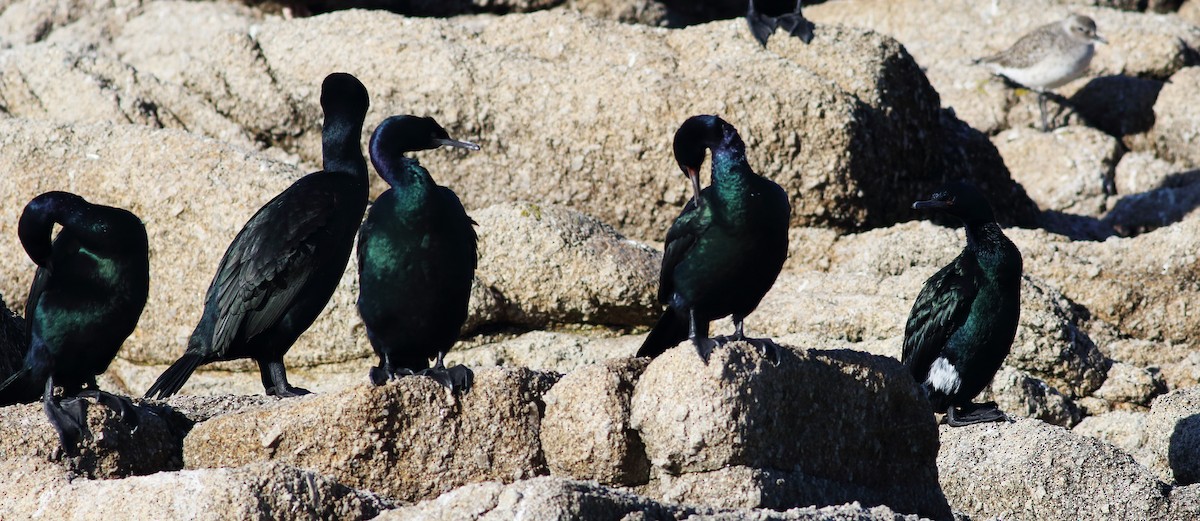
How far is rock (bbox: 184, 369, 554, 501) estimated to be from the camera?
6.49m

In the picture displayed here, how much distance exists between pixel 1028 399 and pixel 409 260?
3874 mm

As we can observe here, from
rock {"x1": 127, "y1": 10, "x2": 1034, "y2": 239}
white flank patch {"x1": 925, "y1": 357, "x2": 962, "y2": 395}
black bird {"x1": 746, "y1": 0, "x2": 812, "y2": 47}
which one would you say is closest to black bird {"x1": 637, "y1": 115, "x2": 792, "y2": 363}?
white flank patch {"x1": 925, "y1": 357, "x2": 962, "y2": 395}

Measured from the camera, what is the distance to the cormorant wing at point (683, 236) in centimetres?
690

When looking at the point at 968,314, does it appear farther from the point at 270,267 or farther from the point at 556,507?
the point at 556,507

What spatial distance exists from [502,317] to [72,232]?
11.5ft

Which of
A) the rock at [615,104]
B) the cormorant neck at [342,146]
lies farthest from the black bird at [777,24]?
the cormorant neck at [342,146]

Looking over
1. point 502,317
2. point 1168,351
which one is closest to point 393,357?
point 502,317

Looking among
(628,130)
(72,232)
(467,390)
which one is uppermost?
(628,130)

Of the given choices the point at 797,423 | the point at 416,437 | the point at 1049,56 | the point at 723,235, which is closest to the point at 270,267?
the point at 416,437

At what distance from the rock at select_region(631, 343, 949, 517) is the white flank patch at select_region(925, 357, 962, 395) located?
4.57ft

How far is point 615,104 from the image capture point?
11195 mm

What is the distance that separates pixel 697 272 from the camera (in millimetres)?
6855

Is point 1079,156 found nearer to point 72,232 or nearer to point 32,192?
point 32,192

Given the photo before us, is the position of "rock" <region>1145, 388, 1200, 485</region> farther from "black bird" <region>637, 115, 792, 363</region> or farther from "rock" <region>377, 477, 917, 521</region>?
"rock" <region>377, 477, 917, 521</region>
